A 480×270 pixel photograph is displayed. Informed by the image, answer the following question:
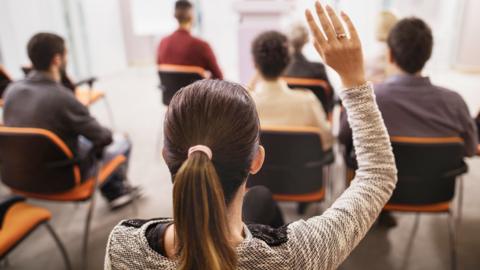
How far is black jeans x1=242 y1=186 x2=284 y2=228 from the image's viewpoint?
1.40 metres

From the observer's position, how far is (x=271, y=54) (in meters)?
2.09

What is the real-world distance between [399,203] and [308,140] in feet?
1.58

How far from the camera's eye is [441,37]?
639 cm

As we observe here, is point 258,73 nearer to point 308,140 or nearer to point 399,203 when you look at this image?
point 308,140

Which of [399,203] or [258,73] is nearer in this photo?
[399,203]

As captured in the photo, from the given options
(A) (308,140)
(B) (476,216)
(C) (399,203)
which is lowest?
(B) (476,216)

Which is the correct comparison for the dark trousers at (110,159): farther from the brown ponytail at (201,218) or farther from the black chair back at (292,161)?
the brown ponytail at (201,218)

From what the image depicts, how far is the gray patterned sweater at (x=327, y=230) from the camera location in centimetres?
74

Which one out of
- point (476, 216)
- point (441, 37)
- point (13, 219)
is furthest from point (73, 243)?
point (441, 37)

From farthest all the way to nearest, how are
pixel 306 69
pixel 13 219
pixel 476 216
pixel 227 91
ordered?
pixel 306 69 → pixel 476 216 → pixel 13 219 → pixel 227 91

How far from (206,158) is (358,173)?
36 centimetres

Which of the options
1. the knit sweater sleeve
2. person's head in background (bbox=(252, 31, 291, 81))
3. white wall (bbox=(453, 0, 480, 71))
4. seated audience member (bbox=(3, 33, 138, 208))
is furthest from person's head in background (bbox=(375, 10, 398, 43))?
white wall (bbox=(453, 0, 480, 71))

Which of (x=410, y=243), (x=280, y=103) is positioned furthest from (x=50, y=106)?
(x=410, y=243)

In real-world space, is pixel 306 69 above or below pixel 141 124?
above
